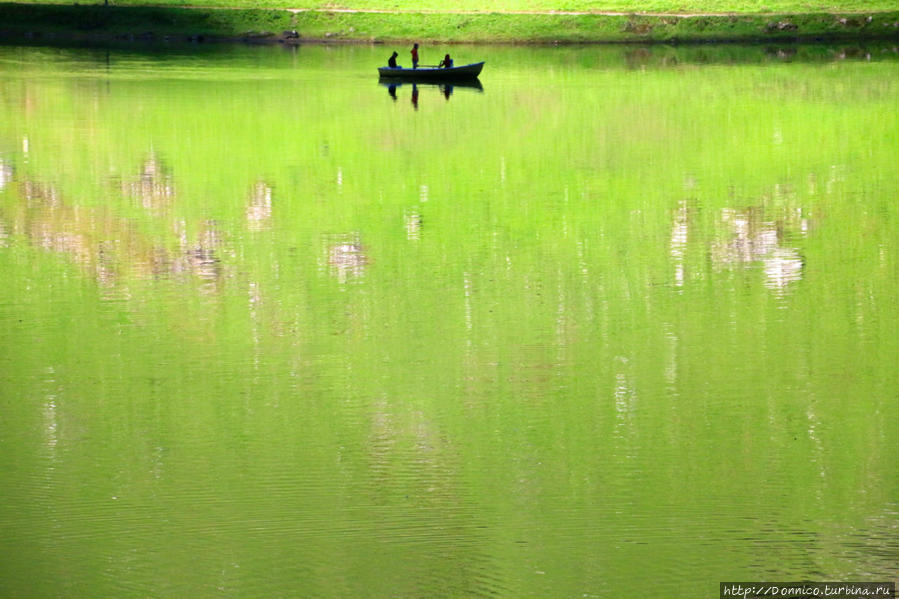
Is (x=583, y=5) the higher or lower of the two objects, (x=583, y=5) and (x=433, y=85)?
the higher

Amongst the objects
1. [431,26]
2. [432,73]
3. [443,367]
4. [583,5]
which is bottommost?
[443,367]

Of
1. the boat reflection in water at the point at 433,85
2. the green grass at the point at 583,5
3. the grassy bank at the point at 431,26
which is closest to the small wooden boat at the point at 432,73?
the boat reflection in water at the point at 433,85

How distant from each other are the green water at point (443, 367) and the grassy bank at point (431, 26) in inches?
1720

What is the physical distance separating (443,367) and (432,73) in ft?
128

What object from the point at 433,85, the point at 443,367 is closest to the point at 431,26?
the point at 433,85

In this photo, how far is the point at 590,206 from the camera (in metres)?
26.7

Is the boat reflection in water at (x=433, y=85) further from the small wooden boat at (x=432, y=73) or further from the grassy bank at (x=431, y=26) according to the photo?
the grassy bank at (x=431, y=26)

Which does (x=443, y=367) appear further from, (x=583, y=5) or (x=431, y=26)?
(x=583, y=5)

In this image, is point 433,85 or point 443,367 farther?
point 433,85

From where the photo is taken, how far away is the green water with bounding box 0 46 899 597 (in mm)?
11234

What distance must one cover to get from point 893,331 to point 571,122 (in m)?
23.2

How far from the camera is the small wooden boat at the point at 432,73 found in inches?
2104

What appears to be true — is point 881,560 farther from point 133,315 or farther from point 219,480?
point 133,315

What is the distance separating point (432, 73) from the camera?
54.1 m
